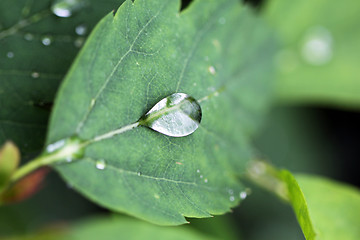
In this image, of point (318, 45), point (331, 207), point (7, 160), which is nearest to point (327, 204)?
point (331, 207)

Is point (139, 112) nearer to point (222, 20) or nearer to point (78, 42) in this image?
point (78, 42)

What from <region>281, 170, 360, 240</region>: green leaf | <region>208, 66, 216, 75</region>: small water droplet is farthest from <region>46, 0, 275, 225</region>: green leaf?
<region>281, 170, 360, 240</region>: green leaf

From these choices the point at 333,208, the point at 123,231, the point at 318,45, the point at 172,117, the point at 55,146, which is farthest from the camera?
the point at 318,45

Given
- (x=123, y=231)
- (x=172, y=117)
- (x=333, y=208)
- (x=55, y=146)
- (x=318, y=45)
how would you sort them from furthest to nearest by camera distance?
(x=318, y=45) → (x=123, y=231) → (x=333, y=208) → (x=55, y=146) → (x=172, y=117)

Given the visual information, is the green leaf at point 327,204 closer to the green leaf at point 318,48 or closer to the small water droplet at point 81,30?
the small water droplet at point 81,30

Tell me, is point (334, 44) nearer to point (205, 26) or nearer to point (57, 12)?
point (205, 26)

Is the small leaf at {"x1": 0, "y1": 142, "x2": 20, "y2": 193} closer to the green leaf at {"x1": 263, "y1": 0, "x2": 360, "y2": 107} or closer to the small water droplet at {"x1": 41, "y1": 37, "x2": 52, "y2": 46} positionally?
the small water droplet at {"x1": 41, "y1": 37, "x2": 52, "y2": 46}

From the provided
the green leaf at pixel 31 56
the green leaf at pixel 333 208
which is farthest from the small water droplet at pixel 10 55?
the green leaf at pixel 333 208
